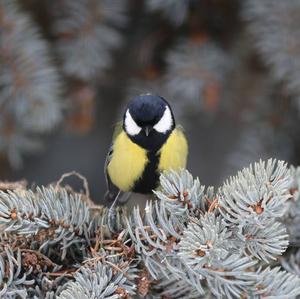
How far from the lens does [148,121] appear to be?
42.8 inches

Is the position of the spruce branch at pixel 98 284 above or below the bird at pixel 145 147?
below

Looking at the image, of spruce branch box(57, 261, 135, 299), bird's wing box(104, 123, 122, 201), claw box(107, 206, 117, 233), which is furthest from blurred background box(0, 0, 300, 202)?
spruce branch box(57, 261, 135, 299)

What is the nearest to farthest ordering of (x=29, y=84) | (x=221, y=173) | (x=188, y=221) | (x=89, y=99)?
(x=188, y=221) → (x=29, y=84) → (x=89, y=99) → (x=221, y=173)

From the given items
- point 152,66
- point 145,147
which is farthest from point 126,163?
point 152,66

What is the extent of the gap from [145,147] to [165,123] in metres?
0.06

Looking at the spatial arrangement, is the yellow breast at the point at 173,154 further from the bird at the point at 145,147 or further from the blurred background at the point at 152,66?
the blurred background at the point at 152,66

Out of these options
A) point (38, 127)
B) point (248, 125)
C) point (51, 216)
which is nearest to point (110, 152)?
point (38, 127)

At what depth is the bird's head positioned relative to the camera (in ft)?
3.52

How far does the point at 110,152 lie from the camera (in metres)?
1.16

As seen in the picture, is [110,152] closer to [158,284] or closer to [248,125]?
[248,125]

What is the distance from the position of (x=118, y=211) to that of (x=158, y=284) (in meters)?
0.11

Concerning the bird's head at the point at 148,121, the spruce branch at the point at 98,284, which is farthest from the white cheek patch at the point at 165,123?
the spruce branch at the point at 98,284

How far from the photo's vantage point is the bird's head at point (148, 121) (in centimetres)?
107

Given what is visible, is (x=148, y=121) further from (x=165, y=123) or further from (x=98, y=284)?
(x=98, y=284)
